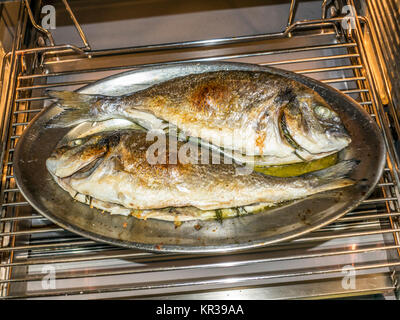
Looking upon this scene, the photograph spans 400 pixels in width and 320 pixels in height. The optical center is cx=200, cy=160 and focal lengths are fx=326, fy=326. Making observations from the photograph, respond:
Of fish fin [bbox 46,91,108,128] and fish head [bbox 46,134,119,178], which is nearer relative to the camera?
fish head [bbox 46,134,119,178]

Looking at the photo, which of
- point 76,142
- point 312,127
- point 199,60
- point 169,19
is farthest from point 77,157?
point 169,19

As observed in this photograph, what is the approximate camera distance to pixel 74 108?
1426 millimetres

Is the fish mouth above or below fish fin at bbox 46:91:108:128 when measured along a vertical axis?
below

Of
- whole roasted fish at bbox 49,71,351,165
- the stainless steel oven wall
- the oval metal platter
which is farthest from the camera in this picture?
the stainless steel oven wall

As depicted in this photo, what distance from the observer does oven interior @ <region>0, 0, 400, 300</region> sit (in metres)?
1.29

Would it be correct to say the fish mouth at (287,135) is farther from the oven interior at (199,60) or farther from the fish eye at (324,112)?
the oven interior at (199,60)

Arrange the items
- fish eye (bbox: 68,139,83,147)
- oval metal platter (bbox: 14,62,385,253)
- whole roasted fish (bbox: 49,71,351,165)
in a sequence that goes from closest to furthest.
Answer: oval metal platter (bbox: 14,62,385,253) → whole roasted fish (bbox: 49,71,351,165) → fish eye (bbox: 68,139,83,147)

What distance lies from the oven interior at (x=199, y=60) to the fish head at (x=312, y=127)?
0.92 feet

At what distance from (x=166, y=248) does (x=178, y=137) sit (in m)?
0.47

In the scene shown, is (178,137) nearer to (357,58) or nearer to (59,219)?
(59,219)

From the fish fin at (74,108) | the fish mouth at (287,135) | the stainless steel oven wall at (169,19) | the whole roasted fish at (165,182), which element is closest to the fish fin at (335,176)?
Answer: the whole roasted fish at (165,182)

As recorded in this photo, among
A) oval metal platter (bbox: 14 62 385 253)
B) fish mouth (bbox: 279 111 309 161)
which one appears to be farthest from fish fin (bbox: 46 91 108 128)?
fish mouth (bbox: 279 111 309 161)

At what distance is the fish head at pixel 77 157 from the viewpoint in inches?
50.0

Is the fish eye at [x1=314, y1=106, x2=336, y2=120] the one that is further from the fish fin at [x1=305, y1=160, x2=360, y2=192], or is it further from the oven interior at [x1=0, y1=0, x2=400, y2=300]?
the oven interior at [x1=0, y1=0, x2=400, y2=300]
